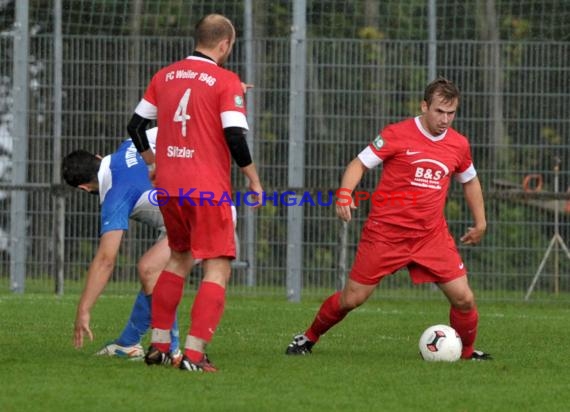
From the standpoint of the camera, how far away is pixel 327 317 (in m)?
9.66

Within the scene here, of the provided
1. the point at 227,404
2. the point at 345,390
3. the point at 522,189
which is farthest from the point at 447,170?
the point at 522,189

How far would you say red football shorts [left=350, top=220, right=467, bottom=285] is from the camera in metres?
9.44

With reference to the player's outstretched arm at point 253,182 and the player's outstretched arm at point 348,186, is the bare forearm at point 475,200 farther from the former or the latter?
the player's outstretched arm at point 253,182

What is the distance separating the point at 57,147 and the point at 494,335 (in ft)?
22.6

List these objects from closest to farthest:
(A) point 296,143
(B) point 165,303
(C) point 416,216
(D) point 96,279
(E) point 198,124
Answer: (E) point 198,124 < (B) point 165,303 < (D) point 96,279 < (C) point 416,216 < (A) point 296,143

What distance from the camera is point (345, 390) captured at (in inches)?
297

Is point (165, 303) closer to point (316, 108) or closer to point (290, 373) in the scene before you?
point (290, 373)

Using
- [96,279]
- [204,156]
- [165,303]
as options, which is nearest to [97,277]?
[96,279]

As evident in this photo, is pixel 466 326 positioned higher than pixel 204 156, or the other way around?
pixel 204 156

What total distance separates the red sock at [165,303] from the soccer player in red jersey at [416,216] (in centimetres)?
134

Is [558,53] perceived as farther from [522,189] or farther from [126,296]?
[126,296]

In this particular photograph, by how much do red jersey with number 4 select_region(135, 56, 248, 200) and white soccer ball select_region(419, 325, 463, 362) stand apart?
180 centimetres

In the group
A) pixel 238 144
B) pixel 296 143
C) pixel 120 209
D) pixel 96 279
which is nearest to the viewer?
pixel 238 144

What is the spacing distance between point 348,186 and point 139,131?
154 centimetres
